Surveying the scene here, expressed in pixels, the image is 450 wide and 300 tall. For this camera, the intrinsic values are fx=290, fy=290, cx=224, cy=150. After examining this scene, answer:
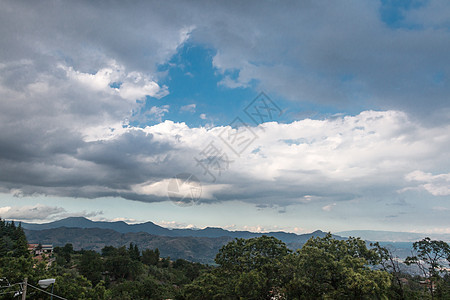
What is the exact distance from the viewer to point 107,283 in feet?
210

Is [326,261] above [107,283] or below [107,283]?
above

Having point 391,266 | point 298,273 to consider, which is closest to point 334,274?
point 298,273

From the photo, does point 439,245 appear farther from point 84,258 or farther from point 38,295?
point 84,258

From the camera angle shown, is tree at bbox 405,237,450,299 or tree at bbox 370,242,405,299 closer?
tree at bbox 370,242,405,299

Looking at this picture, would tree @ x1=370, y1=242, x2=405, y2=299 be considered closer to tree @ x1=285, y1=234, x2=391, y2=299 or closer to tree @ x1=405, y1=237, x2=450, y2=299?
tree @ x1=285, y1=234, x2=391, y2=299

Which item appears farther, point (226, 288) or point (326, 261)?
point (226, 288)

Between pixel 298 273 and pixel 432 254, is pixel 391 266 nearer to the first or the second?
pixel 432 254

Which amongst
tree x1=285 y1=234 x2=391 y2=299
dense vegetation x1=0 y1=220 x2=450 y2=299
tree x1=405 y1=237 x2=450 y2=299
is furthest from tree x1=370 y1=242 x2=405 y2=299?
tree x1=405 y1=237 x2=450 y2=299

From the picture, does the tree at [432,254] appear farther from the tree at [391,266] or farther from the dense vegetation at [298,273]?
the tree at [391,266]

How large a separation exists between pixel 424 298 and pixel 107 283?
59301mm

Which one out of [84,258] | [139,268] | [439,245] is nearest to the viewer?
[439,245]

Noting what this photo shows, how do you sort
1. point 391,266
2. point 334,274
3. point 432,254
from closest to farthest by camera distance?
point 334,274, point 391,266, point 432,254

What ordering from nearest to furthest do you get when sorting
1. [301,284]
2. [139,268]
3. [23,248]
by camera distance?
[301,284], [23,248], [139,268]

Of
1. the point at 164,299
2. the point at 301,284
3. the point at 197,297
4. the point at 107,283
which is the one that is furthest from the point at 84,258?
the point at 301,284
